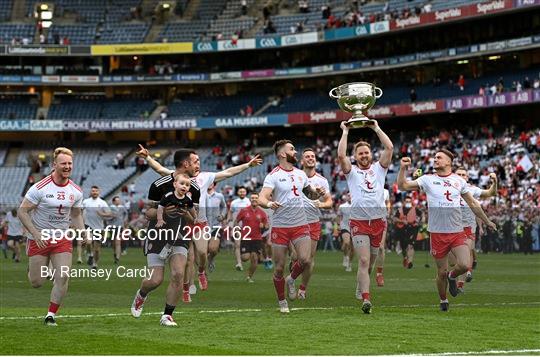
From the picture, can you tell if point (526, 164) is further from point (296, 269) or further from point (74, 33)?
point (74, 33)

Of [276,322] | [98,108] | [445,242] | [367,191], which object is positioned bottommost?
[276,322]

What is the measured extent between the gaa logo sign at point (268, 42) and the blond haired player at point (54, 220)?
63.0 metres

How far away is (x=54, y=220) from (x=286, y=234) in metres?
3.68

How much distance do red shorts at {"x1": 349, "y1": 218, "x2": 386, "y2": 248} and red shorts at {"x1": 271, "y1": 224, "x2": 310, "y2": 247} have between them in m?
0.79

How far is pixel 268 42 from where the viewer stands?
78.9 m

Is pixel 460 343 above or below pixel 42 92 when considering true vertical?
below

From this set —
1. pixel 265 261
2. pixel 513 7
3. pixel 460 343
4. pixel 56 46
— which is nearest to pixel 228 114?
pixel 56 46

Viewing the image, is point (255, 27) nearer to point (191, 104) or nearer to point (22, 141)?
point (191, 104)

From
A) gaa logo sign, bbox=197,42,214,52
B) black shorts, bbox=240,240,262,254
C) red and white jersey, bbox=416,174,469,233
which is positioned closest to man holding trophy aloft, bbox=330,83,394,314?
red and white jersey, bbox=416,174,469,233

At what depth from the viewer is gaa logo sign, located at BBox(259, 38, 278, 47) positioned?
78688 millimetres

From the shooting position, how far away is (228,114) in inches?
3199

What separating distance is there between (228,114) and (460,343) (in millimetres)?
68332

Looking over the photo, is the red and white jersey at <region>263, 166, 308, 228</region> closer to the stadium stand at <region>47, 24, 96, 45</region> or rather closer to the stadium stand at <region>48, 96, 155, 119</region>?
the stadium stand at <region>48, 96, 155, 119</region>

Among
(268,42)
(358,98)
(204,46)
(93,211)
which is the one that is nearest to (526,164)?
(93,211)
